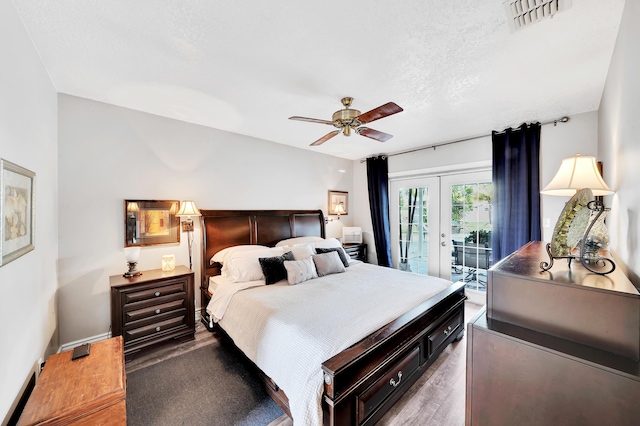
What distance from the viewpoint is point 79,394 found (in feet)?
4.64

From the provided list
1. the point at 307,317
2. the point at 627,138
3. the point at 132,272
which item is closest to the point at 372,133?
the point at 627,138

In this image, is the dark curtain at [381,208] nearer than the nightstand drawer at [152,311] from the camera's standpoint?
No

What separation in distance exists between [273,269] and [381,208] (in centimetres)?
284

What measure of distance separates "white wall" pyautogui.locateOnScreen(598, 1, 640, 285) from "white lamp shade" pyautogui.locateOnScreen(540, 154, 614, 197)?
0.38 ft

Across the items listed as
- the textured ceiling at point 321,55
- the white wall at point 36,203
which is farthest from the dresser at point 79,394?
the textured ceiling at point 321,55

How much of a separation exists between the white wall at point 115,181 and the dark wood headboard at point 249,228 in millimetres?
160

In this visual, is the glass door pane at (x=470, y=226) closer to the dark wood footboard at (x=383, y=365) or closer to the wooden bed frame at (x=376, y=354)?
the wooden bed frame at (x=376, y=354)

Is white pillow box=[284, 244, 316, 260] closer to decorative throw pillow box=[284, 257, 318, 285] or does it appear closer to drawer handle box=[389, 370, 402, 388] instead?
decorative throw pillow box=[284, 257, 318, 285]

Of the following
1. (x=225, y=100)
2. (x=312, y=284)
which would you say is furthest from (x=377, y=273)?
(x=225, y=100)

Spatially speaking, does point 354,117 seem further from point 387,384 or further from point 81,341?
point 81,341

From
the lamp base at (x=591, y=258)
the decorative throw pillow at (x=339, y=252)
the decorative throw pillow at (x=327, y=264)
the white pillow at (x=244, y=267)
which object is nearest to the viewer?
the lamp base at (x=591, y=258)

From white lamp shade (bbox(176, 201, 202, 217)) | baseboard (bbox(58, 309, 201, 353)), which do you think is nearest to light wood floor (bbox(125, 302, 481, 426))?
baseboard (bbox(58, 309, 201, 353))

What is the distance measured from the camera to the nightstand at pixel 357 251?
483 cm

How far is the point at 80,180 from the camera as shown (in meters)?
2.61
